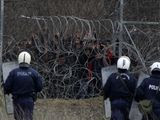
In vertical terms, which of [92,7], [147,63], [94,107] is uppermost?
[92,7]

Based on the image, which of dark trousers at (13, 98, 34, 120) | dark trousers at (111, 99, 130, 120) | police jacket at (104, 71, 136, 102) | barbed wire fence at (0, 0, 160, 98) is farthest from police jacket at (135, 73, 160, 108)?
barbed wire fence at (0, 0, 160, 98)

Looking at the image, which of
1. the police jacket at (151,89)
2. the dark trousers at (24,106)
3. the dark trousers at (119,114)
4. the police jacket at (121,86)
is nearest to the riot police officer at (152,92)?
the police jacket at (151,89)

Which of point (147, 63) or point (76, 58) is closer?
point (147, 63)

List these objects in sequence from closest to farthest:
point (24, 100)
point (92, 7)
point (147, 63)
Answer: point (24, 100) < point (147, 63) < point (92, 7)

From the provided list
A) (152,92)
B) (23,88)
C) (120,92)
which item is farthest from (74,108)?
(152,92)

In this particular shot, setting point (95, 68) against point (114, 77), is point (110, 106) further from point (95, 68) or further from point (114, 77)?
point (95, 68)

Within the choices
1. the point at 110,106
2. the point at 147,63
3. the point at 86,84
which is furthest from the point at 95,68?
the point at 110,106

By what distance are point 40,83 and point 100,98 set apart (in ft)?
10.9

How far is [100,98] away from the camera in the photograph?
15836mm

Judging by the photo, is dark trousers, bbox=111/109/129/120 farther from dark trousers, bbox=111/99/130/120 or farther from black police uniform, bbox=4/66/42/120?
black police uniform, bbox=4/66/42/120

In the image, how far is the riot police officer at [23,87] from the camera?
12609 millimetres

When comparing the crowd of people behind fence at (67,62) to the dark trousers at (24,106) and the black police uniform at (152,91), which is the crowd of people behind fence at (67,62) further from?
the black police uniform at (152,91)

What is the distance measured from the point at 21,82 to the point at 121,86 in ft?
5.76

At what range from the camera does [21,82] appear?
12.6 meters
